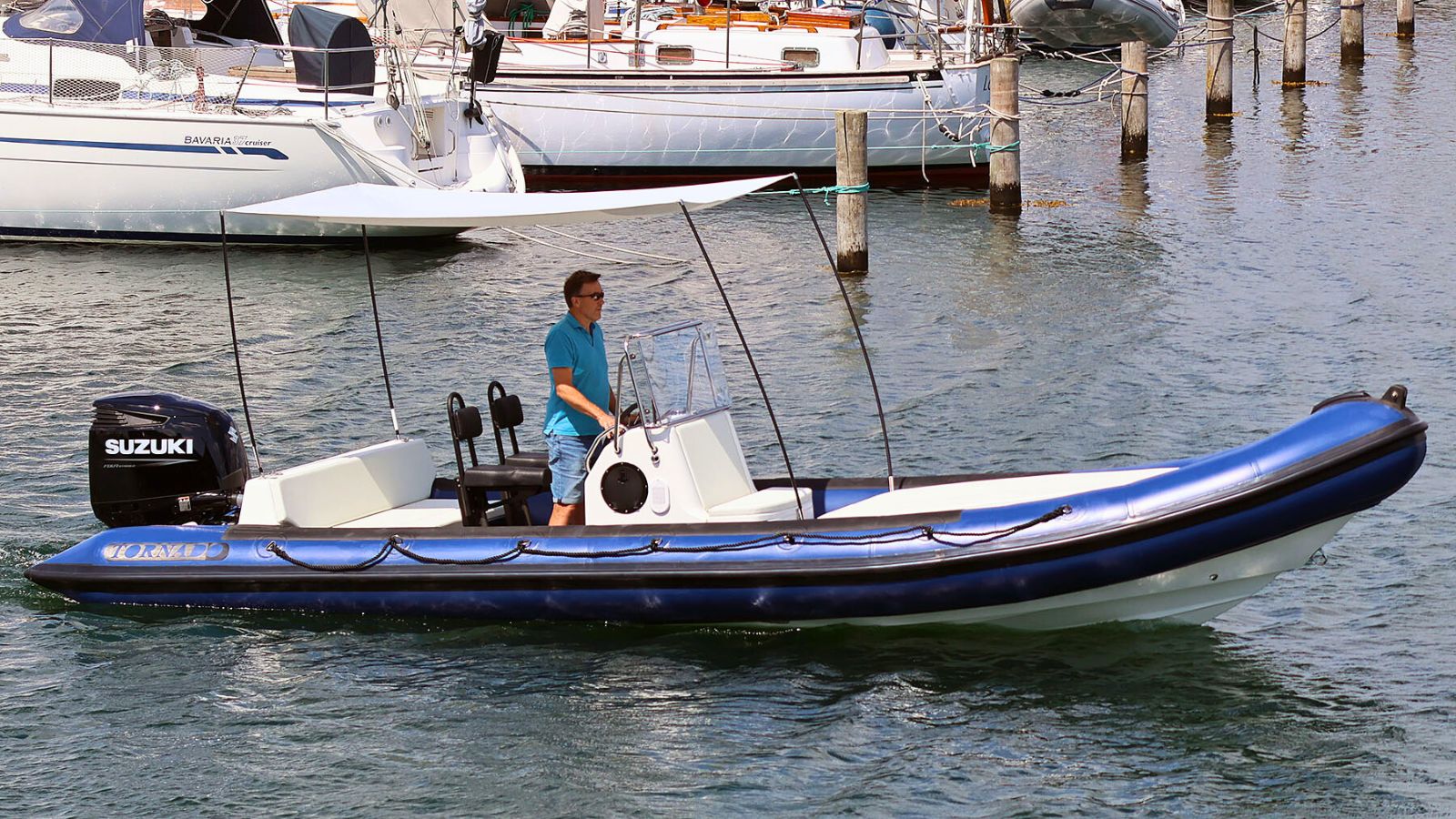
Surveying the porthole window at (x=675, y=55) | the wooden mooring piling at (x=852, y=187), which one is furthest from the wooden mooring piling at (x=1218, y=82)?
the wooden mooring piling at (x=852, y=187)

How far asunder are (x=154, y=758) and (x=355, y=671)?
3.33 feet

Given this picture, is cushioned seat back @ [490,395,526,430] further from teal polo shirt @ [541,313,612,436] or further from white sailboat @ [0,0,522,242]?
white sailboat @ [0,0,522,242]

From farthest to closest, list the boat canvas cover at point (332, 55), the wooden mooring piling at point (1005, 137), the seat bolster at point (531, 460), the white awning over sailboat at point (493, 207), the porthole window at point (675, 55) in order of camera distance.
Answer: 1. the porthole window at point (675, 55)
2. the wooden mooring piling at point (1005, 137)
3. the boat canvas cover at point (332, 55)
4. the seat bolster at point (531, 460)
5. the white awning over sailboat at point (493, 207)

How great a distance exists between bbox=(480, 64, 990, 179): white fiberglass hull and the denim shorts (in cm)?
1271

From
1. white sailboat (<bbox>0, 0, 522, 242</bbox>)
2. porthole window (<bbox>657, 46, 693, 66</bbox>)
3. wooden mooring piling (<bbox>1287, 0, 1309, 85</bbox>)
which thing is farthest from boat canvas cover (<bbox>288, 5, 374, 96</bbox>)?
wooden mooring piling (<bbox>1287, 0, 1309, 85</bbox>)

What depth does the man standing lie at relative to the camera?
8.01 metres

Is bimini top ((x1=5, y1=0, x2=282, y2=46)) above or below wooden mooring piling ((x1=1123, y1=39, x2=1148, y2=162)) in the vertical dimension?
above

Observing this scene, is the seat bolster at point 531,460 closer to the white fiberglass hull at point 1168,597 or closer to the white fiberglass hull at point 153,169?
the white fiberglass hull at point 1168,597

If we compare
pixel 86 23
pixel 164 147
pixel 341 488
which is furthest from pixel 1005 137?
pixel 341 488

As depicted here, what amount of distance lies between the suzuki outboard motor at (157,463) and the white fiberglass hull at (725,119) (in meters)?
12.3

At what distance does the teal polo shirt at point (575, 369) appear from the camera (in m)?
8.02

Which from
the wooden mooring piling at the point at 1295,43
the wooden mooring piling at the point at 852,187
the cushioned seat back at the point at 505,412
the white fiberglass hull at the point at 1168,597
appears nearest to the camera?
the white fiberglass hull at the point at 1168,597

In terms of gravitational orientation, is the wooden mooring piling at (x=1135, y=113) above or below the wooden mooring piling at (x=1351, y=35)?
below

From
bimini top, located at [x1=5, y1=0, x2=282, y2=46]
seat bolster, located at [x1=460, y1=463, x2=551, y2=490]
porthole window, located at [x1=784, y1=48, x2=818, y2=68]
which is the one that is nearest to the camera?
seat bolster, located at [x1=460, y1=463, x2=551, y2=490]
